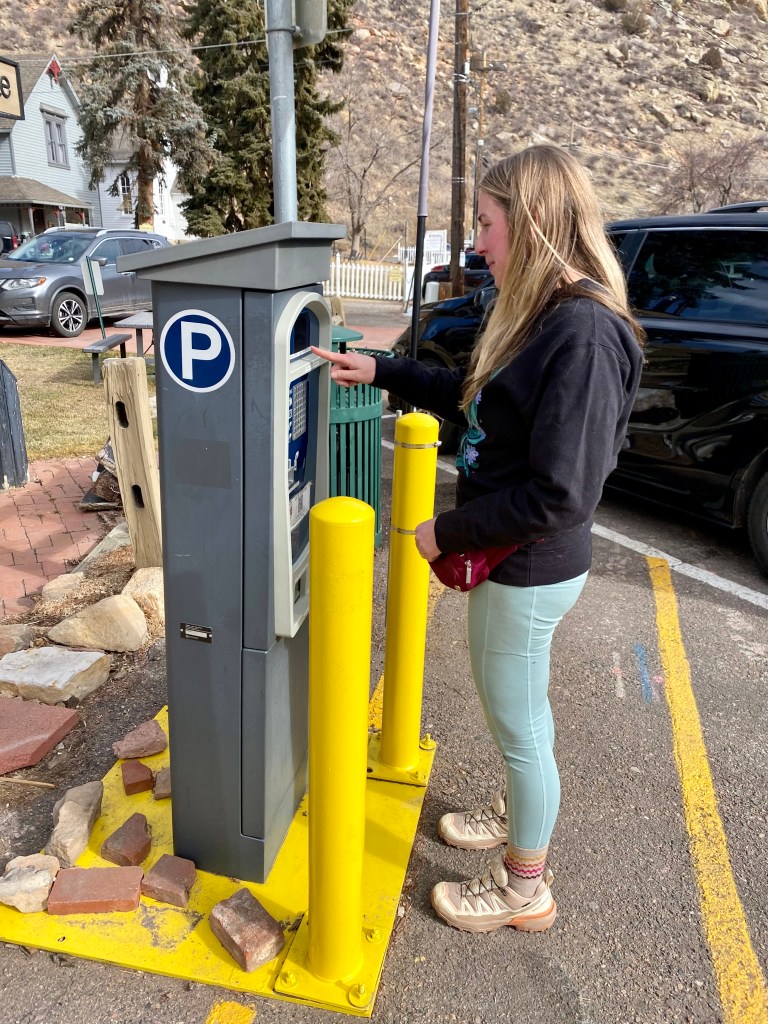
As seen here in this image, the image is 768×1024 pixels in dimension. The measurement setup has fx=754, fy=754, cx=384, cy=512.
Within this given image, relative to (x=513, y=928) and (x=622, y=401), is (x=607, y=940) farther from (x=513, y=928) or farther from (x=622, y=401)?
(x=622, y=401)

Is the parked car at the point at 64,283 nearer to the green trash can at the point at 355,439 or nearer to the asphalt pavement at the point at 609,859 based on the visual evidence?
the green trash can at the point at 355,439

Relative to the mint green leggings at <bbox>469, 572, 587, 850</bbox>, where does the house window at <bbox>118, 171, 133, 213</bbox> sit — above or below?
above

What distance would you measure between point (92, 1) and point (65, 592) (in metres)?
24.5

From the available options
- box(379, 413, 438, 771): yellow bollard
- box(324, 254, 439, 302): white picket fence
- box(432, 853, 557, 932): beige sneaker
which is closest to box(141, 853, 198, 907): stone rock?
box(432, 853, 557, 932): beige sneaker

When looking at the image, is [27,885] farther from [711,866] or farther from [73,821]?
[711,866]

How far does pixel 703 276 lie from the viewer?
4715 mm

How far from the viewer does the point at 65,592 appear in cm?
398

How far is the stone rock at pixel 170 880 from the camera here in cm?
214

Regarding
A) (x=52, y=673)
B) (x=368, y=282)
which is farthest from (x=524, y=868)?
(x=368, y=282)

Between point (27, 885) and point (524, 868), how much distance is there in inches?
54.7

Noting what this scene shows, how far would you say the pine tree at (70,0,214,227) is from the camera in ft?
73.3

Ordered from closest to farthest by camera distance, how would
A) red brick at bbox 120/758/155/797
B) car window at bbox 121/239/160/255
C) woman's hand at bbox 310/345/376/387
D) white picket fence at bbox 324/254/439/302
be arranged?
1. woman's hand at bbox 310/345/376/387
2. red brick at bbox 120/758/155/797
3. car window at bbox 121/239/160/255
4. white picket fence at bbox 324/254/439/302

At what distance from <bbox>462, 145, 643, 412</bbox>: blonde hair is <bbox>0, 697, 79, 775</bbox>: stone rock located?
Result: 2231 mm

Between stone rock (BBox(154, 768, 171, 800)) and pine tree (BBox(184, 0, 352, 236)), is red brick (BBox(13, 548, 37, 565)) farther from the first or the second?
pine tree (BBox(184, 0, 352, 236))
